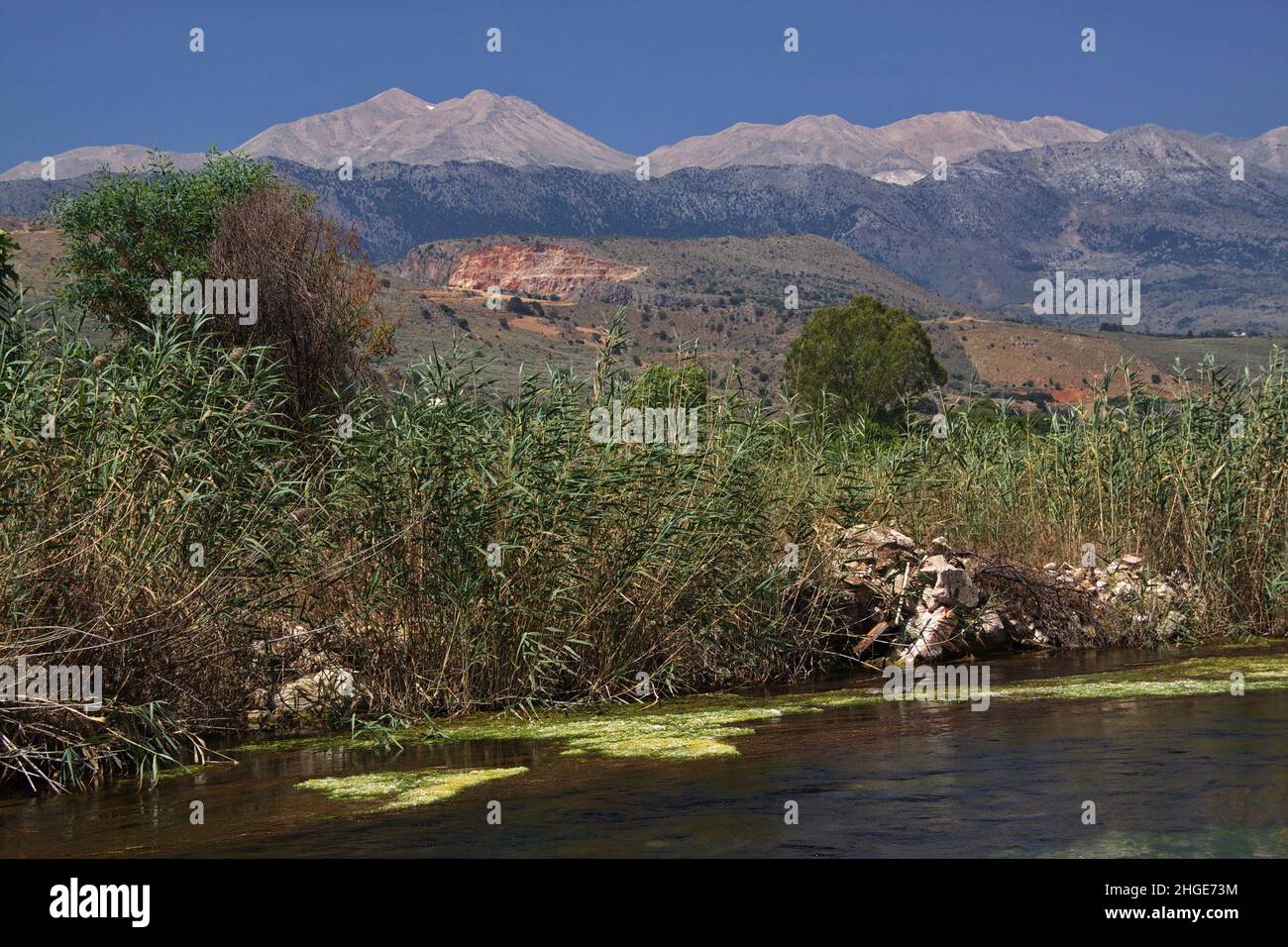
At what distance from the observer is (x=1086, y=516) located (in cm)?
1462

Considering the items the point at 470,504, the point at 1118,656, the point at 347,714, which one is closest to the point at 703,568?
the point at 470,504

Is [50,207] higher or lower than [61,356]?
higher

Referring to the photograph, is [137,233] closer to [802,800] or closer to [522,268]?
[802,800]

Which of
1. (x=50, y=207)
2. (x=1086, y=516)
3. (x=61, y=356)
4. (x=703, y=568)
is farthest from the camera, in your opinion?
(x=50, y=207)

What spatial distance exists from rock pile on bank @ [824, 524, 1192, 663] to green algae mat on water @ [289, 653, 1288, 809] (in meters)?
0.99

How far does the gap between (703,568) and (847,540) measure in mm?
2224

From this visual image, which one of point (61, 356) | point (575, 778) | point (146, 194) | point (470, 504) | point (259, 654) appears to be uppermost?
point (146, 194)

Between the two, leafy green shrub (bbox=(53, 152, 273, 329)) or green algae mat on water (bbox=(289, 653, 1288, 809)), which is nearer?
green algae mat on water (bbox=(289, 653, 1288, 809))

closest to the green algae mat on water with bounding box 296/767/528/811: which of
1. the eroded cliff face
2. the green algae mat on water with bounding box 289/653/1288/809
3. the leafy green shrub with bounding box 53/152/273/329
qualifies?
the green algae mat on water with bounding box 289/653/1288/809

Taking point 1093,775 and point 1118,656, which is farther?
point 1118,656

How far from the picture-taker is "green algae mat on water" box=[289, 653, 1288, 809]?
27.1ft

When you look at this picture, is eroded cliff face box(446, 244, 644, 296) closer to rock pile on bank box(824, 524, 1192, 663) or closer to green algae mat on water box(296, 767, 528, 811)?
rock pile on bank box(824, 524, 1192, 663)

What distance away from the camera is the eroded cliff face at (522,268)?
127m

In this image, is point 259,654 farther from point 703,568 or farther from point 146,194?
point 146,194
